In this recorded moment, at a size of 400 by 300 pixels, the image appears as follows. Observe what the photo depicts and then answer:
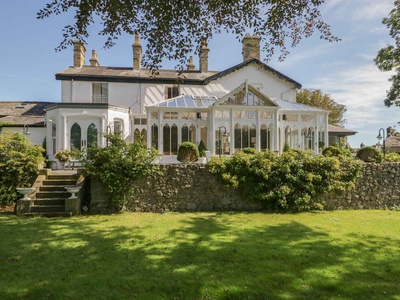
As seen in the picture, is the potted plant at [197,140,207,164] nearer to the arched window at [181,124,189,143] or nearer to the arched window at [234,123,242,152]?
the arched window at [181,124,189,143]

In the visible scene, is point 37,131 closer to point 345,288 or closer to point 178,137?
point 178,137

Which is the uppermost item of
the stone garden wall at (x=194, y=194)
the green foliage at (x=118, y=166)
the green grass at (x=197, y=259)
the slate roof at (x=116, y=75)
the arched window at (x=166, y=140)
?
the slate roof at (x=116, y=75)

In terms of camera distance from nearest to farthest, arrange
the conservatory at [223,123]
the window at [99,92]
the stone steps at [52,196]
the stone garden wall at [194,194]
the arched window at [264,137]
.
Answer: the stone steps at [52,196], the stone garden wall at [194,194], the conservatory at [223,123], the arched window at [264,137], the window at [99,92]

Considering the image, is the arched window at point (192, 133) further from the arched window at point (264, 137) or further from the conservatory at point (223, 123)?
the arched window at point (264, 137)

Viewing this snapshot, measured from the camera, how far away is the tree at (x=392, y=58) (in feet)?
72.3

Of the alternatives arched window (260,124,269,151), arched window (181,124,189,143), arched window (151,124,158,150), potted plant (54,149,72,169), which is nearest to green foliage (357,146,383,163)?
arched window (260,124,269,151)

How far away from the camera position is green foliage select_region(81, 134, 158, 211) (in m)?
10.2

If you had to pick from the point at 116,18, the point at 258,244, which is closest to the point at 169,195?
the point at 258,244

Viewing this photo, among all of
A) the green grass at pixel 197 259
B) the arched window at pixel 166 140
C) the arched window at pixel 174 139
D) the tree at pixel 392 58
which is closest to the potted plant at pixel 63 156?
the arched window at pixel 166 140

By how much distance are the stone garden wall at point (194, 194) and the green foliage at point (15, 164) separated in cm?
272

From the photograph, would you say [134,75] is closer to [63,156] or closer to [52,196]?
[63,156]

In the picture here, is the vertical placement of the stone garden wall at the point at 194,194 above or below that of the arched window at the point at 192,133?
below

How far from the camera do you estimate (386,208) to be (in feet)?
39.4

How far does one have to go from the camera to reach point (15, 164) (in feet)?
34.1
